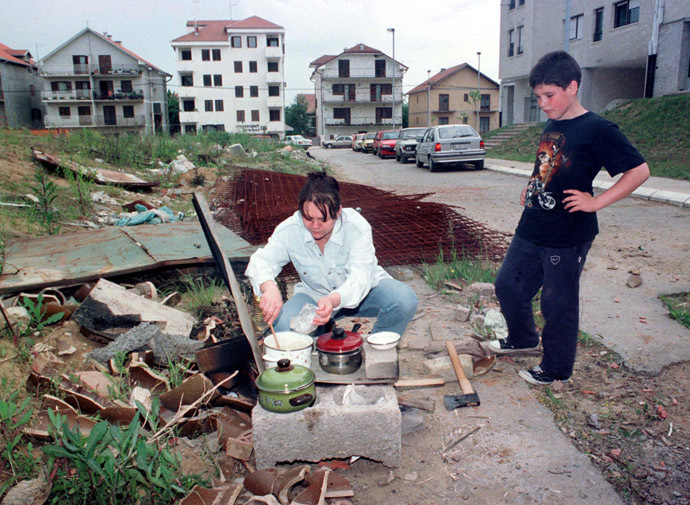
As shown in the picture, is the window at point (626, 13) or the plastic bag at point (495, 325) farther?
the window at point (626, 13)

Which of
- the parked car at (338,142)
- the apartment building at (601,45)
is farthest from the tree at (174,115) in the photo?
the apartment building at (601,45)

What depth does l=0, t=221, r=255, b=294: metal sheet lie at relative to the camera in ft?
14.1

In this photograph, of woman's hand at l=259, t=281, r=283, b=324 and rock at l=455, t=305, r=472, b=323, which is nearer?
woman's hand at l=259, t=281, r=283, b=324

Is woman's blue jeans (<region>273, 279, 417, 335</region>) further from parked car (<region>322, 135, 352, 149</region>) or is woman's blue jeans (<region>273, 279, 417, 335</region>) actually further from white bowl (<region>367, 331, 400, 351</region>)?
parked car (<region>322, 135, 352, 149</region>)

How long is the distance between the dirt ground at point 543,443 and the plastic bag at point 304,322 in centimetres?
73

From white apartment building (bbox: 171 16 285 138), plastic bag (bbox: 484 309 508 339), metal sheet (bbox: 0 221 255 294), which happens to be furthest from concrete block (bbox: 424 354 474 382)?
white apartment building (bbox: 171 16 285 138)

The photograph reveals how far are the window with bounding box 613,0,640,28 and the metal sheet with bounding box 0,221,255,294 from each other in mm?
25715

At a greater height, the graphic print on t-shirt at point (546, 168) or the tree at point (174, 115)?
the tree at point (174, 115)

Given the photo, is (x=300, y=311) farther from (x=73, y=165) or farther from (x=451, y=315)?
(x=73, y=165)

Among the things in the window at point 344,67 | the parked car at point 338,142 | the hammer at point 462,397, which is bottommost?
the hammer at point 462,397

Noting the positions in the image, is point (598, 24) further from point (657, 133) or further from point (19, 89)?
point (19, 89)

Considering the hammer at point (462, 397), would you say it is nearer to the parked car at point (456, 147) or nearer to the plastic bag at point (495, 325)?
the plastic bag at point (495, 325)

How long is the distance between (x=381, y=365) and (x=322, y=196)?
99 centimetres

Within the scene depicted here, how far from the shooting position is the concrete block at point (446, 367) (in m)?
3.42
